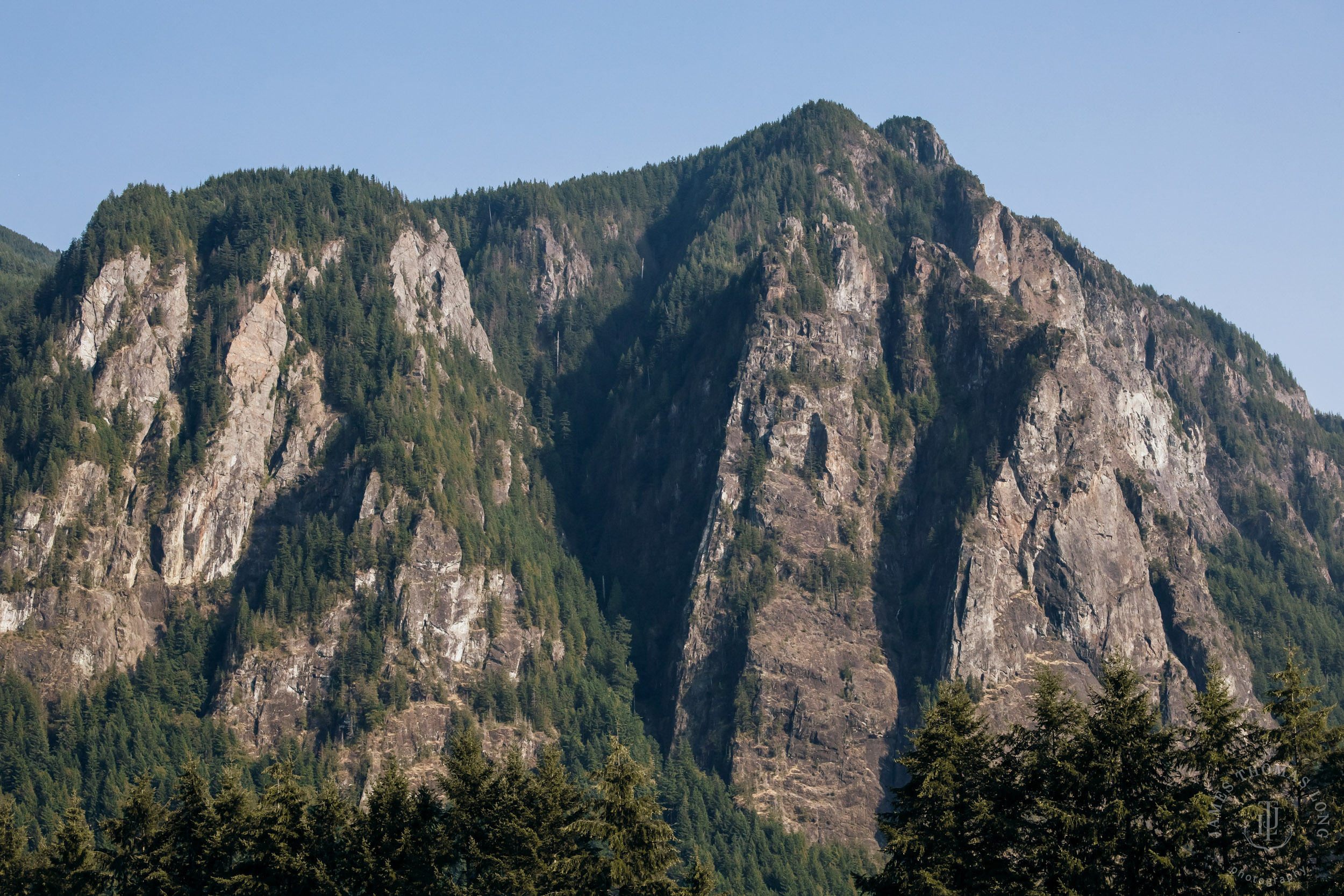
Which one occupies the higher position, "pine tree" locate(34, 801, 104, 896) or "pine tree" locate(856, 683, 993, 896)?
"pine tree" locate(856, 683, 993, 896)

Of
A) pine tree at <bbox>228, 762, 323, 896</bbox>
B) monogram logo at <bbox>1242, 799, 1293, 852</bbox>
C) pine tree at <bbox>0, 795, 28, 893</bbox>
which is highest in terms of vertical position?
monogram logo at <bbox>1242, 799, 1293, 852</bbox>

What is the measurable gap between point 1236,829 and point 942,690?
50.8 feet

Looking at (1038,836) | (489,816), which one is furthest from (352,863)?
(1038,836)

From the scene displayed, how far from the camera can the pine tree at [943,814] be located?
5988 cm

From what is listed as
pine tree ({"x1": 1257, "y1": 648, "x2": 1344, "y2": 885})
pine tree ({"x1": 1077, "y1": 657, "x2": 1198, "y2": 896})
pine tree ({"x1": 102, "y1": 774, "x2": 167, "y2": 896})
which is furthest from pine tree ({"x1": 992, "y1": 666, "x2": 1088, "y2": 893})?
pine tree ({"x1": 102, "y1": 774, "x2": 167, "y2": 896})

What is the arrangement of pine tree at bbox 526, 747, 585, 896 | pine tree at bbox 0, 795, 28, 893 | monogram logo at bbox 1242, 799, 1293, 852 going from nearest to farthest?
monogram logo at bbox 1242, 799, 1293, 852, pine tree at bbox 526, 747, 585, 896, pine tree at bbox 0, 795, 28, 893

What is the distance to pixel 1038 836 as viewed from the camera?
190 feet

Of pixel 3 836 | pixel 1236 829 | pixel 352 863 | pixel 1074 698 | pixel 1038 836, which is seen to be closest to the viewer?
pixel 1236 829

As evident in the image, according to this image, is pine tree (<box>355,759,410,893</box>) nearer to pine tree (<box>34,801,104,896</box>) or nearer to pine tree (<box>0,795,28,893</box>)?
pine tree (<box>34,801,104,896</box>)

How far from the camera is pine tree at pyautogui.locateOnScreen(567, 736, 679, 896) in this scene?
216 feet

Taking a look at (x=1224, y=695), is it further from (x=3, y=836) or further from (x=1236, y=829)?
(x=3, y=836)

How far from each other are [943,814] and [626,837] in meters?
14.7

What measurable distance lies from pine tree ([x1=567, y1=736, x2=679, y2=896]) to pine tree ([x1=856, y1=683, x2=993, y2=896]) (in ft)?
30.5

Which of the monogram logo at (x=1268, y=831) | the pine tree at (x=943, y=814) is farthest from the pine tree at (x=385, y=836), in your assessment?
the monogram logo at (x=1268, y=831)
